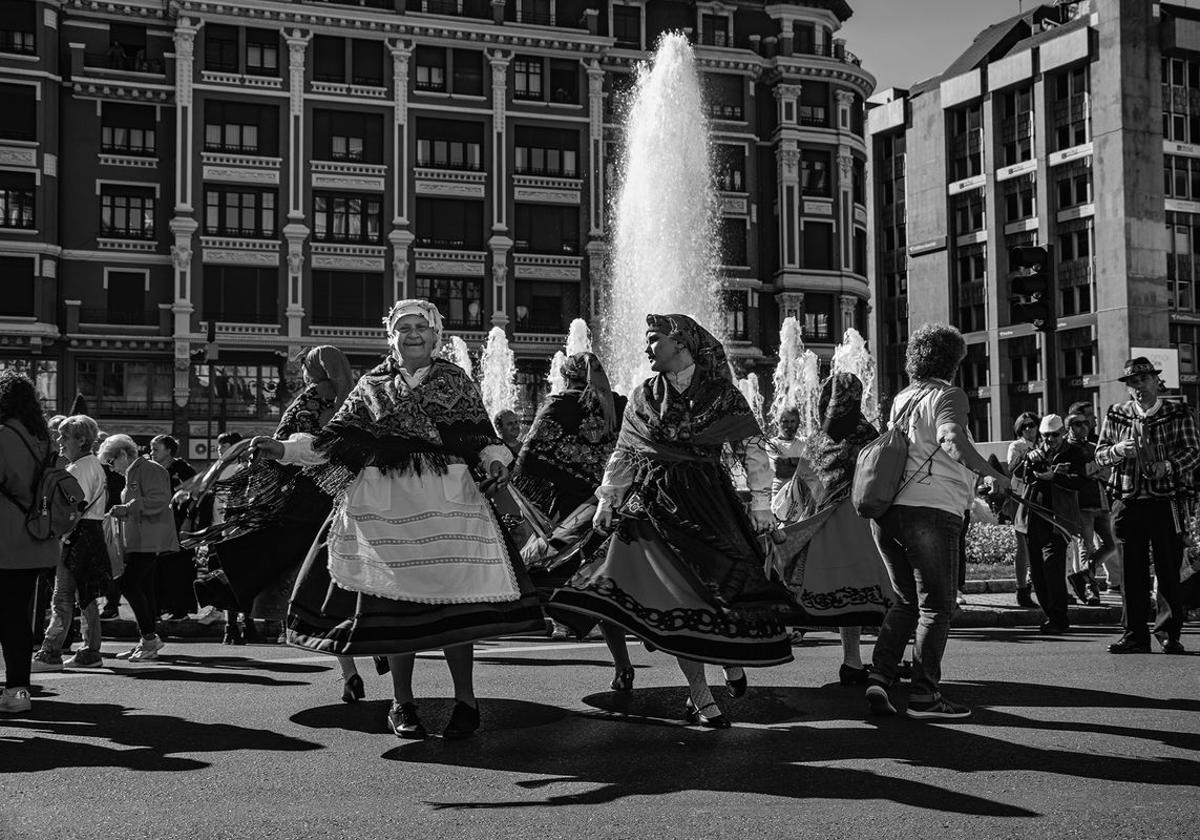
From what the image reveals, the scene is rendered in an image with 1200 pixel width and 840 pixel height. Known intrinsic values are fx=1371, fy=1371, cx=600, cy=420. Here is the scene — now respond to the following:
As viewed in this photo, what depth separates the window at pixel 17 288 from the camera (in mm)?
47406

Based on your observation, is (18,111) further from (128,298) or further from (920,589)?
(920,589)

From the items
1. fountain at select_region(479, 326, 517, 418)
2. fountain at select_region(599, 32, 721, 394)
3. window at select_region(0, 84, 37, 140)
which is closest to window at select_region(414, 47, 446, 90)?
fountain at select_region(599, 32, 721, 394)

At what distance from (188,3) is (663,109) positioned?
17.4 m

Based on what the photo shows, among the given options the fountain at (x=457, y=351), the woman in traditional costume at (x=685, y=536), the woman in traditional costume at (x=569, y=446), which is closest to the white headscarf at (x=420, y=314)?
the woman in traditional costume at (x=685, y=536)

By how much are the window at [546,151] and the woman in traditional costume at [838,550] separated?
4546cm

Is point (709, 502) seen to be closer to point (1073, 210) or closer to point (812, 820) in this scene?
point (812, 820)

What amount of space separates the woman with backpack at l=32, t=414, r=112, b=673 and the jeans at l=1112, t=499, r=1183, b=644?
761 centimetres

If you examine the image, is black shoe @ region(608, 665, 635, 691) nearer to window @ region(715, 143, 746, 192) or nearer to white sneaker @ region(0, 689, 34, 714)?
white sneaker @ region(0, 689, 34, 714)

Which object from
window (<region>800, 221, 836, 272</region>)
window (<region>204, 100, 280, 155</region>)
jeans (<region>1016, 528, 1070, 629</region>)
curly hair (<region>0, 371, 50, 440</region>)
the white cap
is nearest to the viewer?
curly hair (<region>0, 371, 50, 440</region>)

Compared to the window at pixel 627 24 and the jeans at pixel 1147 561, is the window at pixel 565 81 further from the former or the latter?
the jeans at pixel 1147 561

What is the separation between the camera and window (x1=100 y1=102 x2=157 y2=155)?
49.8m

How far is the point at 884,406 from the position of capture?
7062cm

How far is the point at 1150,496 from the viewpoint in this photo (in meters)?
10.1

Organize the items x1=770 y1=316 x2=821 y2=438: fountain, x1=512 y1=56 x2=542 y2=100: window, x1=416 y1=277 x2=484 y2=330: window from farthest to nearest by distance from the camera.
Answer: x1=512 y1=56 x2=542 y2=100: window
x1=770 y1=316 x2=821 y2=438: fountain
x1=416 y1=277 x2=484 y2=330: window
